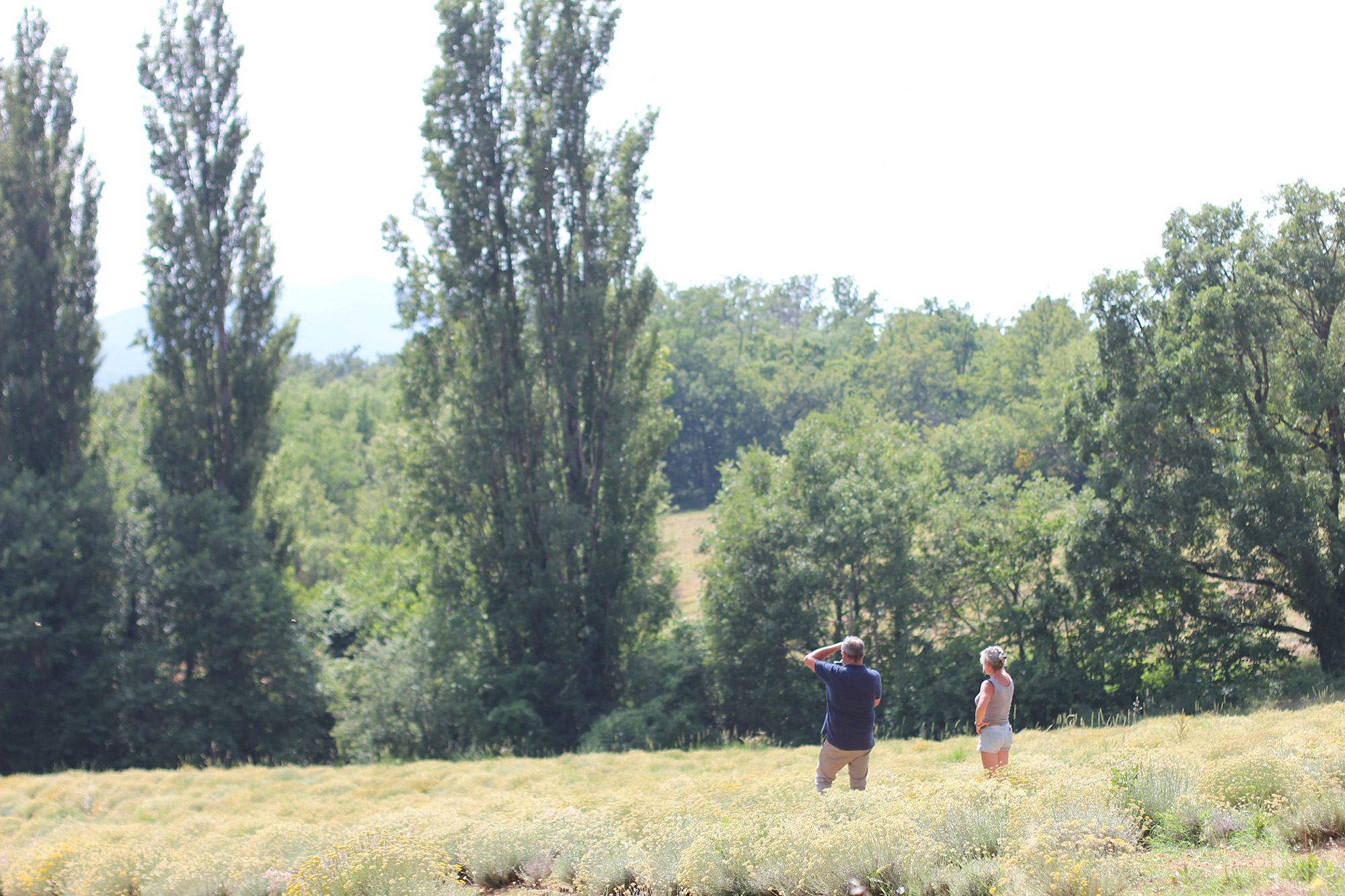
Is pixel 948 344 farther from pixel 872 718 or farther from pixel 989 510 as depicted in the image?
pixel 872 718

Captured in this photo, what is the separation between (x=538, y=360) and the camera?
2141 cm

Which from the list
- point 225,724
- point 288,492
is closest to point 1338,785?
point 225,724

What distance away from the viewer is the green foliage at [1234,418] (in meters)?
16.0

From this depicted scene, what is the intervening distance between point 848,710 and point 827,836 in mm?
1405

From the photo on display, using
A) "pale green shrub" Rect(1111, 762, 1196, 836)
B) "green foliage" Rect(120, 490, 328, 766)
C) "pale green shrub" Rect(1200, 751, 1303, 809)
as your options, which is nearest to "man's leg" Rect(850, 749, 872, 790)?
"pale green shrub" Rect(1111, 762, 1196, 836)

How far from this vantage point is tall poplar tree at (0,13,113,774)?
18.2 m

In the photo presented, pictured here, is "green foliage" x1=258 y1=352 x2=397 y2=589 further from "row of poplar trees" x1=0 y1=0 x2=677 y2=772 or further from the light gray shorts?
the light gray shorts

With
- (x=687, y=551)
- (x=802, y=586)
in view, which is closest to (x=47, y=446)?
(x=802, y=586)

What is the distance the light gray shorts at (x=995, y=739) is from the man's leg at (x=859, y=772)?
3.12ft

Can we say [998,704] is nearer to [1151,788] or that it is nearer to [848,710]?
[1151,788]

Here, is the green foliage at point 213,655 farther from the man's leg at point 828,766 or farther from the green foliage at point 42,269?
the man's leg at point 828,766

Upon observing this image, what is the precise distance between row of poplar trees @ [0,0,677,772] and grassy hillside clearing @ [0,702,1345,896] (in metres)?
10.1

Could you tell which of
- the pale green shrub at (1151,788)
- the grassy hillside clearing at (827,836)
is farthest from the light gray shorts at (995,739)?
the pale green shrub at (1151,788)

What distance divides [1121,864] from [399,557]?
24.4 meters
